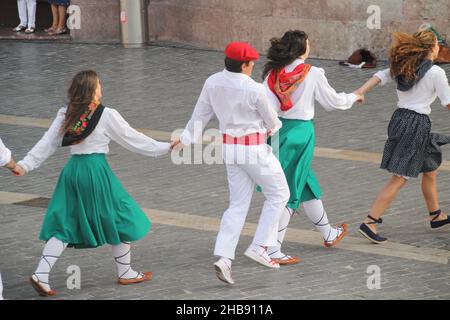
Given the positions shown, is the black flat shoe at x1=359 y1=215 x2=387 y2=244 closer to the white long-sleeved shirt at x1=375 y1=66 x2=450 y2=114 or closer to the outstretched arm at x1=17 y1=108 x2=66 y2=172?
the white long-sleeved shirt at x1=375 y1=66 x2=450 y2=114

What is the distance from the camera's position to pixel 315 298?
24.7 ft

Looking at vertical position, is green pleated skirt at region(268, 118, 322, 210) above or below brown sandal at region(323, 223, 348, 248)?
above

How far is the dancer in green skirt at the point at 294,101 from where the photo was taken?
8203mm

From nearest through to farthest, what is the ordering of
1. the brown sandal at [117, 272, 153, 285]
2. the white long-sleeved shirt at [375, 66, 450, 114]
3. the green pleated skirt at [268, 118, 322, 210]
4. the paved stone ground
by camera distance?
the paved stone ground
the brown sandal at [117, 272, 153, 285]
the green pleated skirt at [268, 118, 322, 210]
the white long-sleeved shirt at [375, 66, 450, 114]

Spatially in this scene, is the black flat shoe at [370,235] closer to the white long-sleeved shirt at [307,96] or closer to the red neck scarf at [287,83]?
the white long-sleeved shirt at [307,96]

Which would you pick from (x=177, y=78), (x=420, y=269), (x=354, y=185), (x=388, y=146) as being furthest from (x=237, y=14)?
(x=420, y=269)

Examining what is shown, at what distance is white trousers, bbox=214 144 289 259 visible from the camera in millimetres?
7867

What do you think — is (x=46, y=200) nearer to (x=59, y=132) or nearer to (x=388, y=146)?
(x=59, y=132)

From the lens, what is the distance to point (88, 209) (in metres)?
7.71

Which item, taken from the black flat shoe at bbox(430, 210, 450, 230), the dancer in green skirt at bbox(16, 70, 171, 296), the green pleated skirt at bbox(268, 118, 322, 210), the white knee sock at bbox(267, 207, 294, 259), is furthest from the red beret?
the black flat shoe at bbox(430, 210, 450, 230)

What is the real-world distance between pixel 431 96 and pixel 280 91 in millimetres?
1305

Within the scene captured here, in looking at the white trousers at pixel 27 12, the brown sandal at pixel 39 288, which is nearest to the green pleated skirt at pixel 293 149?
the brown sandal at pixel 39 288

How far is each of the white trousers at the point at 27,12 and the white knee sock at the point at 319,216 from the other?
39.8ft

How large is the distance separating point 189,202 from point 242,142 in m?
2.27
